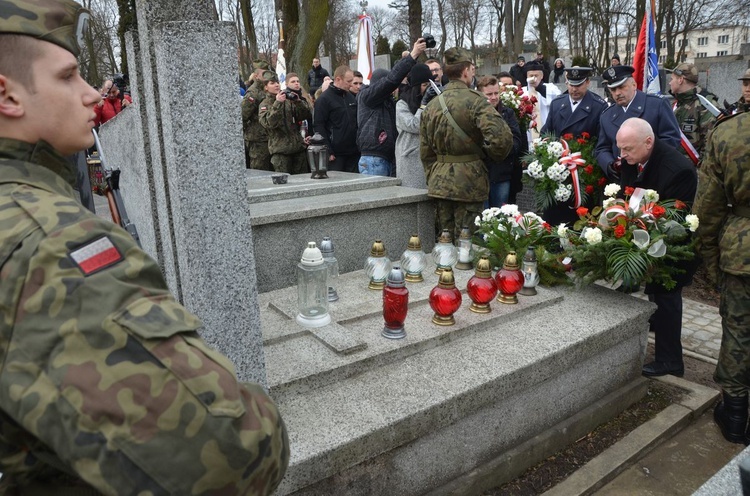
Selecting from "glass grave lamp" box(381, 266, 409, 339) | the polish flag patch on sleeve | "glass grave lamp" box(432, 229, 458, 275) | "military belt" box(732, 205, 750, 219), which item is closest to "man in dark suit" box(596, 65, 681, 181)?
"military belt" box(732, 205, 750, 219)

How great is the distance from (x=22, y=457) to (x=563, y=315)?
3.33 m

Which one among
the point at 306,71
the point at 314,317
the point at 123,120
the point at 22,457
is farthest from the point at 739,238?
the point at 306,71

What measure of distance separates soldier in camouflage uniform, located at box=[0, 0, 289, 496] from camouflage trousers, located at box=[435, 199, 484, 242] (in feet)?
14.5

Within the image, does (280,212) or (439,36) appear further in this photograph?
(439,36)

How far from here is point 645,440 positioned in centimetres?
353

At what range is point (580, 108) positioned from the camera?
6.20 metres

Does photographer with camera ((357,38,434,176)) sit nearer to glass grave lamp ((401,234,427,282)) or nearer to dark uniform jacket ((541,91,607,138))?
dark uniform jacket ((541,91,607,138))

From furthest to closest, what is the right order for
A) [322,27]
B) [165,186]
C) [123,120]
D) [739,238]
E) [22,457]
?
[322,27] < [739,238] < [123,120] < [165,186] < [22,457]

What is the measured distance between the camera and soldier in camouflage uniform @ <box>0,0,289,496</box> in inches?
35.0

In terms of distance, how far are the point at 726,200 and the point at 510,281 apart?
4.55 feet

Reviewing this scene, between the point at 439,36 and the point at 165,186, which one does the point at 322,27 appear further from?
the point at 439,36

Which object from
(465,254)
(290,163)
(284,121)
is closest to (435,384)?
(465,254)

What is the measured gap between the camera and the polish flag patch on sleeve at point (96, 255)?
35.9 inches

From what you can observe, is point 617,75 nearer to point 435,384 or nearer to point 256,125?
point 435,384
